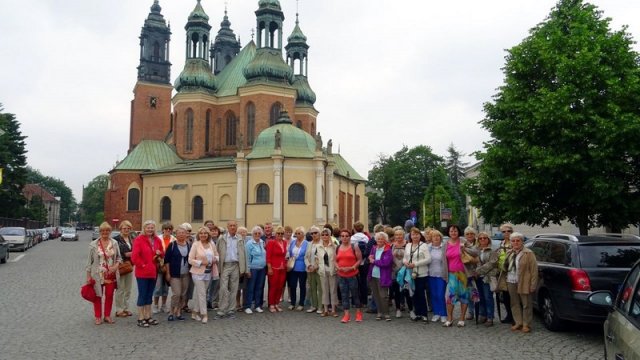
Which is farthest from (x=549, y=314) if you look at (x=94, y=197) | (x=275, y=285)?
(x=94, y=197)

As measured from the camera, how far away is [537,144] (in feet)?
54.5

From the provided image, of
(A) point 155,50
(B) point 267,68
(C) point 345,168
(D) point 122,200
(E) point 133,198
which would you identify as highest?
(A) point 155,50

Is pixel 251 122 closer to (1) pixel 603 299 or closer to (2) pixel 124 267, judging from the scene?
(2) pixel 124 267

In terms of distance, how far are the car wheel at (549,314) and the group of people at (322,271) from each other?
309mm

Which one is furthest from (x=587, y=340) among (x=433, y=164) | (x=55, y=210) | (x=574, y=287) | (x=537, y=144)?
(x=55, y=210)

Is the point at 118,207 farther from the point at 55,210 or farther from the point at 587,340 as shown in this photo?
the point at 55,210

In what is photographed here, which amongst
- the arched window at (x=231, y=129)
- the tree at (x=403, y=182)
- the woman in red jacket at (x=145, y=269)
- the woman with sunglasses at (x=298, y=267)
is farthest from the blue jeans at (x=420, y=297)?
the tree at (x=403, y=182)

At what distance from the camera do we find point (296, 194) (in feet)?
140

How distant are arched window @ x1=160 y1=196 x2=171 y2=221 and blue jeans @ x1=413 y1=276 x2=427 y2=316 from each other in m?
42.8

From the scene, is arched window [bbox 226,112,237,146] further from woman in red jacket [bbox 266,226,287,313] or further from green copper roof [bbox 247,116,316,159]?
woman in red jacket [bbox 266,226,287,313]

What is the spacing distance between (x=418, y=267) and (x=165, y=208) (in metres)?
43.5

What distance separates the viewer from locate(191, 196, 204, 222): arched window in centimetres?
4831

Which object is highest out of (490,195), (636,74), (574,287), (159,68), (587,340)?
(159,68)

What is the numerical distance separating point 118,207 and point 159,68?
16.3 metres
